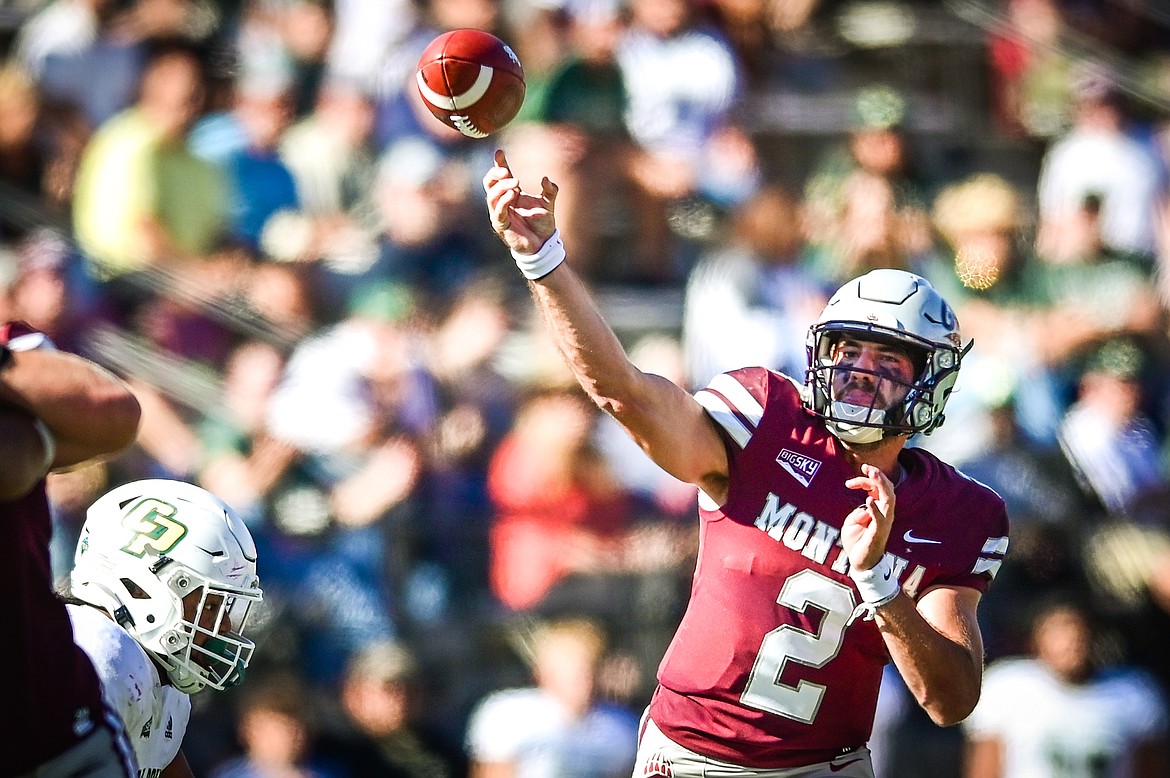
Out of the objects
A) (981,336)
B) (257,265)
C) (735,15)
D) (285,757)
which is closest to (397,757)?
(285,757)

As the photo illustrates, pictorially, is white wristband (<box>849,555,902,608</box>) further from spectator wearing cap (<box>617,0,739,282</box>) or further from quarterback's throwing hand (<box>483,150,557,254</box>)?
spectator wearing cap (<box>617,0,739,282</box>)

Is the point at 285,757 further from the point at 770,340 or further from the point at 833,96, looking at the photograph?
the point at 833,96

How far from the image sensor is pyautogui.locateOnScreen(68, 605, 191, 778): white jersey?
157 inches

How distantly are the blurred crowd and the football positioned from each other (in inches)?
114

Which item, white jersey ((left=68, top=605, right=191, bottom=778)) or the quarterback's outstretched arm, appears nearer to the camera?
white jersey ((left=68, top=605, right=191, bottom=778))

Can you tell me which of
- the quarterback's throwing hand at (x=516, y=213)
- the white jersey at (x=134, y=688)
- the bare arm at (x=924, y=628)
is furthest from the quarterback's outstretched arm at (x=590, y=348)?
the white jersey at (x=134, y=688)

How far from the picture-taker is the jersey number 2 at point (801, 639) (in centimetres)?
445

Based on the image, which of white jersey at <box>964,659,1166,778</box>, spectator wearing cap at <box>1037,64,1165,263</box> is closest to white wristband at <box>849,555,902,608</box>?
white jersey at <box>964,659,1166,778</box>

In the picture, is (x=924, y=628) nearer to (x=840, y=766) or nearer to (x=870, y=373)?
(x=840, y=766)

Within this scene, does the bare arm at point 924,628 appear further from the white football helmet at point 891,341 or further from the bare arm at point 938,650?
the white football helmet at point 891,341

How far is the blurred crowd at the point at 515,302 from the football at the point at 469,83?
9.50 feet

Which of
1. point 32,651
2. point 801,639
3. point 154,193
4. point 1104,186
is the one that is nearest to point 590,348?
point 801,639

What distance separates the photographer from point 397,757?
7336 mm

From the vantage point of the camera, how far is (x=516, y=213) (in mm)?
4246
